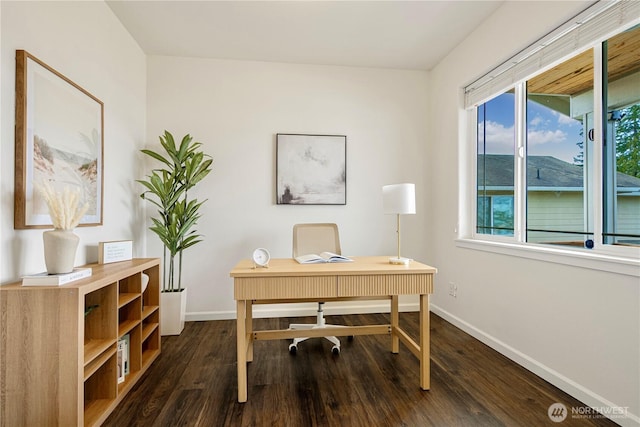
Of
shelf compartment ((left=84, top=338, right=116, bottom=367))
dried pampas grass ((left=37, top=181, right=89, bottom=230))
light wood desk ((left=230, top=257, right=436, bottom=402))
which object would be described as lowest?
shelf compartment ((left=84, top=338, right=116, bottom=367))

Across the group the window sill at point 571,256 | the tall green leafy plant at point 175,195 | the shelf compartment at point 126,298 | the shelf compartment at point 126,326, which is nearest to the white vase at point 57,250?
the shelf compartment at point 126,298

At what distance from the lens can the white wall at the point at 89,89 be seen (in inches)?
56.3

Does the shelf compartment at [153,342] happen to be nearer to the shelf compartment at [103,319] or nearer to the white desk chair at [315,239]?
the shelf compartment at [103,319]

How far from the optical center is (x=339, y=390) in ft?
5.99

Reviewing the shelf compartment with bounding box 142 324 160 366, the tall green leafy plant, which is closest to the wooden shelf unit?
the shelf compartment with bounding box 142 324 160 366

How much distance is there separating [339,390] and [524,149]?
2257 millimetres

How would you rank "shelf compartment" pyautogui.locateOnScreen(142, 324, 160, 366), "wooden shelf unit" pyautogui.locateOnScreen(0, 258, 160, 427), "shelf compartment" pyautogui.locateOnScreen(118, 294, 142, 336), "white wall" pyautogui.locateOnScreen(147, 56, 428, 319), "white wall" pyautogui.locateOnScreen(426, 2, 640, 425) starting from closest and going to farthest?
"wooden shelf unit" pyautogui.locateOnScreen(0, 258, 160, 427)
"white wall" pyautogui.locateOnScreen(426, 2, 640, 425)
"shelf compartment" pyautogui.locateOnScreen(118, 294, 142, 336)
"shelf compartment" pyautogui.locateOnScreen(142, 324, 160, 366)
"white wall" pyautogui.locateOnScreen(147, 56, 428, 319)

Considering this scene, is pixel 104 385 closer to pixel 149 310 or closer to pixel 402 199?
pixel 149 310

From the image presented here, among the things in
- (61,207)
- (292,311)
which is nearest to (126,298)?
(61,207)

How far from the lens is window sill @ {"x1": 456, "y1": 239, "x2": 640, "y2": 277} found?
148cm

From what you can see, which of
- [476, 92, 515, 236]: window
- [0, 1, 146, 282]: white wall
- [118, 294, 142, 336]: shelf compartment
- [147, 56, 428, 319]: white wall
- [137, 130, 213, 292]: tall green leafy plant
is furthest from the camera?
[147, 56, 428, 319]: white wall

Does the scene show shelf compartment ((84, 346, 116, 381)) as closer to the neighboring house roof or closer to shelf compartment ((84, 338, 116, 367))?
shelf compartment ((84, 338, 116, 367))

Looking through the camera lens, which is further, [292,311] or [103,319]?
[292,311]

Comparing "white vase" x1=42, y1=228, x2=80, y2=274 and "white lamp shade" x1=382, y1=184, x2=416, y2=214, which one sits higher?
"white lamp shade" x1=382, y1=184, x2=416, y2=214
